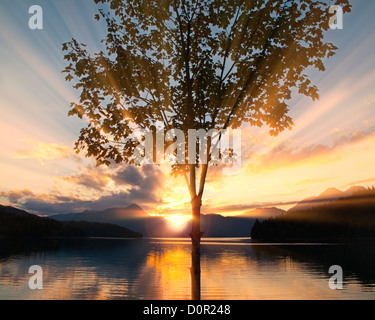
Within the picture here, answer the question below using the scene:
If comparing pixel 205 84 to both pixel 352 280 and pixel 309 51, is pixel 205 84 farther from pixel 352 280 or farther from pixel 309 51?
pixel 352 280

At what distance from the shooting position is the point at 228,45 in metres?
14.0

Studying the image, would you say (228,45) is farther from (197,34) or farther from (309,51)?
(309,51)
